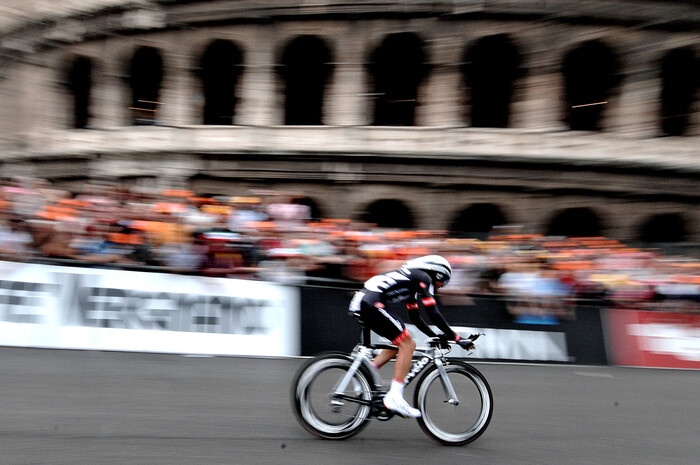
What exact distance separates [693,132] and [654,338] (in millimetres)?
10986

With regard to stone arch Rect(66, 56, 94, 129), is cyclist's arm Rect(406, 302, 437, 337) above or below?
below

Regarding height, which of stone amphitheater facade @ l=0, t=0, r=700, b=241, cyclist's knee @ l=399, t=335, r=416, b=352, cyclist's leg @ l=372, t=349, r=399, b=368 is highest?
stone amphitheater facade @ l=0, t=0, r=700, b=241

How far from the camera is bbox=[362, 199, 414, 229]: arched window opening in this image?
20.5 m

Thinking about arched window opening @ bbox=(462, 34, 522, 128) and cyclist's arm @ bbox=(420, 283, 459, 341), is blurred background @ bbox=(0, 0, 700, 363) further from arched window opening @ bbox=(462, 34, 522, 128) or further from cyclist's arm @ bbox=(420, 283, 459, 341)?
cyclist's arm @ bbox=(420, 283, 459, 341)

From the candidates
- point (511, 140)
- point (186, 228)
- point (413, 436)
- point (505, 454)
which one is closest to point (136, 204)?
point (186, 228)

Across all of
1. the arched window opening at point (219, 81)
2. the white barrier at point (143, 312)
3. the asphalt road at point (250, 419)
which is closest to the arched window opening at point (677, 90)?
the arched window opening at point (219, 81)

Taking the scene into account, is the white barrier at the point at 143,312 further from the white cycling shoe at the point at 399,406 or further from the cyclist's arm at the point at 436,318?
the cyclist's arm at the point at 436,318

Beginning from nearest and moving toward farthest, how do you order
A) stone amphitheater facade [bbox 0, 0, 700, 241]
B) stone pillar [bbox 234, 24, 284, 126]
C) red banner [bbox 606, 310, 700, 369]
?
red banner [bbox 606, 310, 700, 369], stone amphitheater facade [bbox 0, 0, 700, 241], stone pillar [bbox 234, 24, 284, 126]

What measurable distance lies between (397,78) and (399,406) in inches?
629

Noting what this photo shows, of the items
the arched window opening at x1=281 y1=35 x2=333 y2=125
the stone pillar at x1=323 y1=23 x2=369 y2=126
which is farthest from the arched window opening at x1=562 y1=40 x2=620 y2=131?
the arched window opening at x1=281 y1=35 x2=333 y2=125

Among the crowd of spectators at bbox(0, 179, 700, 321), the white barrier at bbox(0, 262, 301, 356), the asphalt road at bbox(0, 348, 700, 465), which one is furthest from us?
the crowd of spectators at bbox(0, 179, 700, 321)

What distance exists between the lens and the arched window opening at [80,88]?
73.7 ft

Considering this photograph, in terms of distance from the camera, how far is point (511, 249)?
13.2 metres

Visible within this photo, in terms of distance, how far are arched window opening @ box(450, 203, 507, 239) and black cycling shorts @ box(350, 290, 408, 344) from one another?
1435cm
